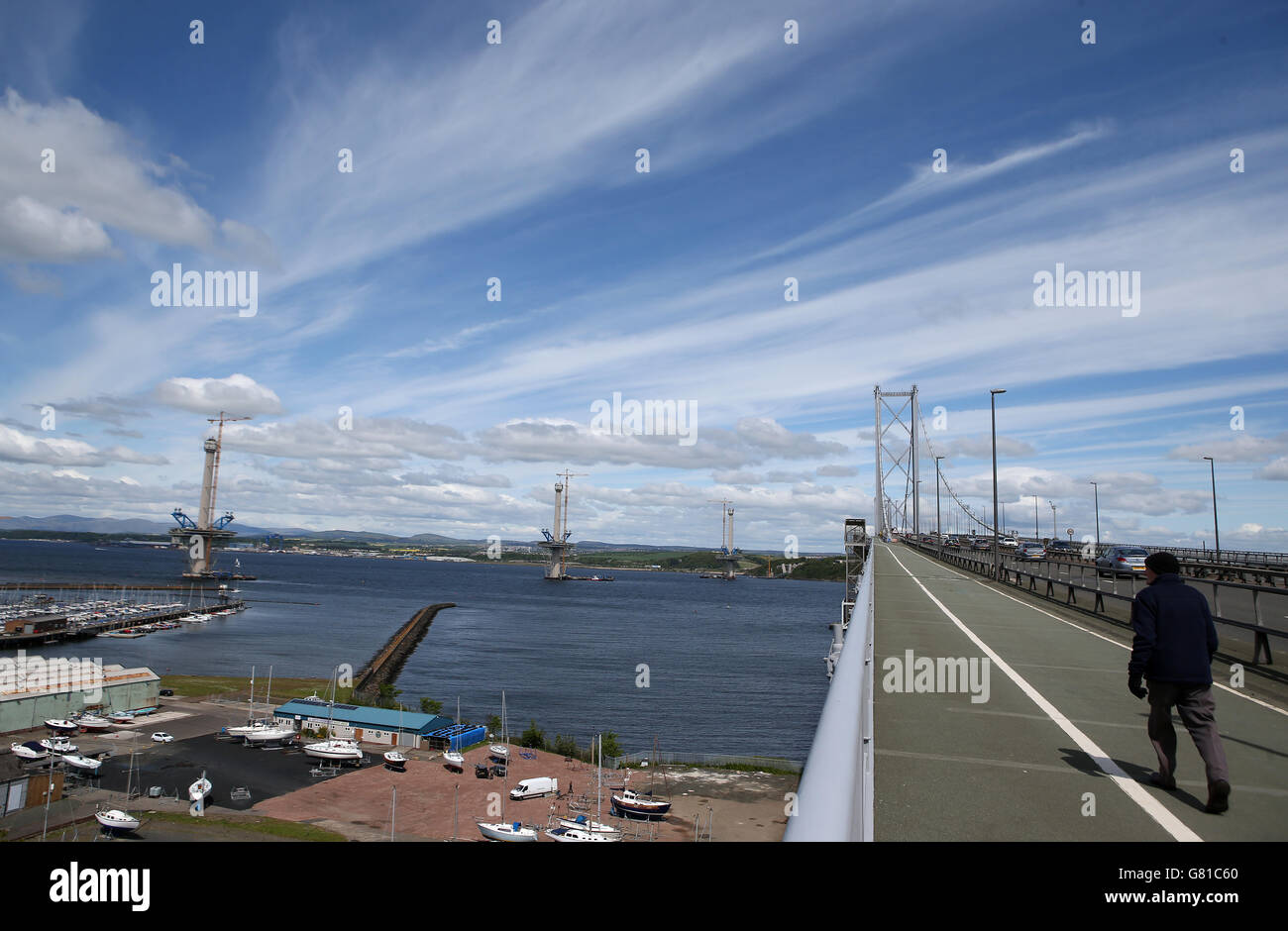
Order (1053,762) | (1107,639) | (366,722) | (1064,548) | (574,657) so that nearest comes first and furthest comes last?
(1053,762), (1107,639), (366,722), (1064,548), (574,657)

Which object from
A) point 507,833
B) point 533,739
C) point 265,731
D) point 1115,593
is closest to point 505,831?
point 507,833

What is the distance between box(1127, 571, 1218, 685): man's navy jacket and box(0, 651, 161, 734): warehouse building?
2275 inches

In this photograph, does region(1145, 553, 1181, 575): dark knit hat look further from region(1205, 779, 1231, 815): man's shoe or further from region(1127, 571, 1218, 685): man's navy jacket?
region(1205, 779, 1231, 815): man's shoe

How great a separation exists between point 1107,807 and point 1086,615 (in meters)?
16.5

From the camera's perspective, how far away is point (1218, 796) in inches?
189

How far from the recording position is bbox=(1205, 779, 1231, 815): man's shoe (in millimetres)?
4766

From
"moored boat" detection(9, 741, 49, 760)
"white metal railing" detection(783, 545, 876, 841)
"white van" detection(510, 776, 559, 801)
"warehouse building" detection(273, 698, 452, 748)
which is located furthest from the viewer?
"warehouse building" detection(273, 698, 452, 748)

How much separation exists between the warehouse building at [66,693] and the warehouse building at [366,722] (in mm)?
10405

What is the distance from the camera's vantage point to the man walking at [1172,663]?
518 cm

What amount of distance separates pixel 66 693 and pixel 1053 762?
192 feet

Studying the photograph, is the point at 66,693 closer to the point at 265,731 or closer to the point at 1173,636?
the point at 265,731

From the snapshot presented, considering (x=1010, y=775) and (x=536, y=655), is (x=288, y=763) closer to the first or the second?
(x=536, y=655)

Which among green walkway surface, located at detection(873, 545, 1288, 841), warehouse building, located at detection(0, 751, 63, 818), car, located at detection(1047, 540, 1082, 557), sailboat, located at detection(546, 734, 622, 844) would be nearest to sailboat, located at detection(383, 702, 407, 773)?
sailboat, located at detection(546, 734, 622, 844)
